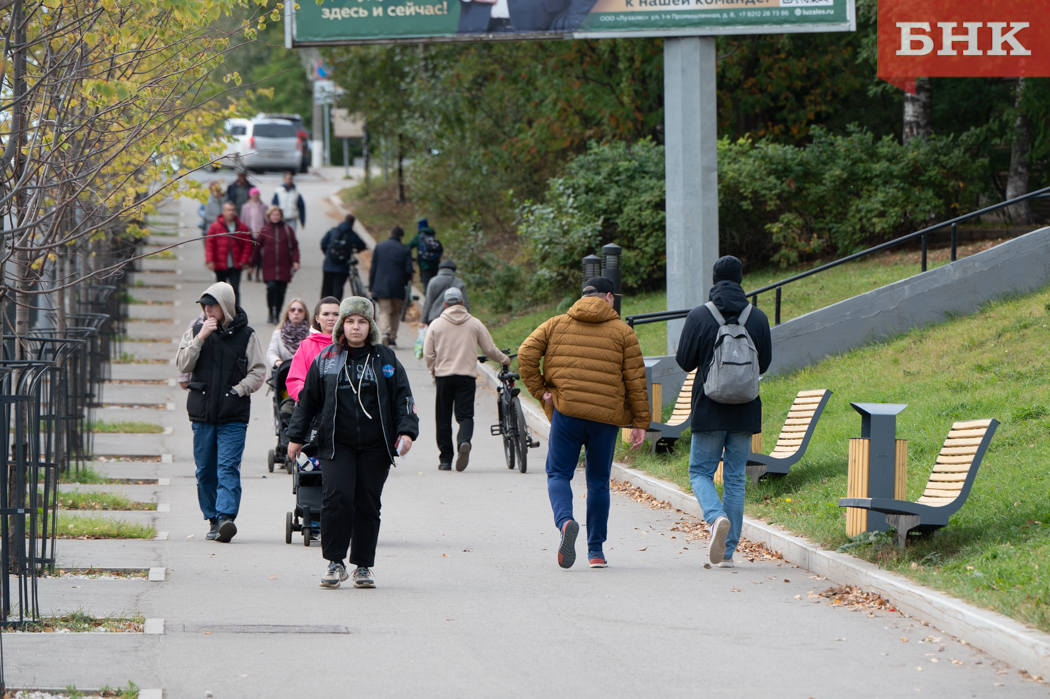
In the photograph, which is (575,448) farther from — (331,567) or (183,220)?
(183,220)

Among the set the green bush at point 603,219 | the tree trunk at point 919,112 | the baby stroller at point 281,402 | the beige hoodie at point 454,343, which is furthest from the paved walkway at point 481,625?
the tree trunk at point 919,112

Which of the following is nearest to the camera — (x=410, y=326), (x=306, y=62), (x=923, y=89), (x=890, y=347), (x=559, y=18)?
(x=890, y=347)

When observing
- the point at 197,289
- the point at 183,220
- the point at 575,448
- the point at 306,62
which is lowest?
the point at 575,448

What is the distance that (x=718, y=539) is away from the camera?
311 inches

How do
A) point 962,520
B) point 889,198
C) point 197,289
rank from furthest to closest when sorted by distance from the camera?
point 197,289 < point 889,198 < point 962,520

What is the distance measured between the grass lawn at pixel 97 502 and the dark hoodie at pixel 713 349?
5.21 m

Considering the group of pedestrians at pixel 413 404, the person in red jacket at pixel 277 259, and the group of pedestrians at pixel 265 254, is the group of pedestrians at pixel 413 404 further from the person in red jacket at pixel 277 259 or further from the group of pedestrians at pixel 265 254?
the person in red jacket at pixel 277 259

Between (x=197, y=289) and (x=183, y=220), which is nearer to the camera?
(x=197, y=289)

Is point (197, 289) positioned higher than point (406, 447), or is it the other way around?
point (197, 289)

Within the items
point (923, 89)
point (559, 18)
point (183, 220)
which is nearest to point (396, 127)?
point (183, 220)

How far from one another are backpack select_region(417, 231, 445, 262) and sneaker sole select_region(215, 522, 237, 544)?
1273 centimetres

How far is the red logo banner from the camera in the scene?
47.6ft

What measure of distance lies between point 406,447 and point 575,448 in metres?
1.41

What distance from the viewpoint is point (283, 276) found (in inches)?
834
